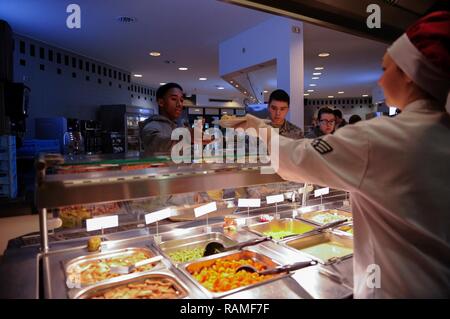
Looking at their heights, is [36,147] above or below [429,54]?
below

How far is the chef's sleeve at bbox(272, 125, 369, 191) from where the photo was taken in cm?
104

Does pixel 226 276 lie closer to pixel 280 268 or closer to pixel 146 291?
pixel 280 268

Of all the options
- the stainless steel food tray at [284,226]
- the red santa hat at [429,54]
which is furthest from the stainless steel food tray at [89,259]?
the red santa hat at [429,54]

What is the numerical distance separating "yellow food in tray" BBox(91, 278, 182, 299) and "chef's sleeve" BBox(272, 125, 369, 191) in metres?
0.78

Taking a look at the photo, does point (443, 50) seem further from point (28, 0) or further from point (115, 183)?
point (28, 0)

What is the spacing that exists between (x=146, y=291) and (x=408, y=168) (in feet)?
3.89

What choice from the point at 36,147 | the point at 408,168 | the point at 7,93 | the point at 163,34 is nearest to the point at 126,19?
the point at 163,34

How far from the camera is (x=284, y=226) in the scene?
236 centimetres

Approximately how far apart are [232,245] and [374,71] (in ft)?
31.2

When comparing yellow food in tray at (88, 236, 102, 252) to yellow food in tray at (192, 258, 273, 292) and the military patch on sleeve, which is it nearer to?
yellow food in tray at (192, 258, 273, 292)

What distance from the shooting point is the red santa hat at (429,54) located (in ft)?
3.28

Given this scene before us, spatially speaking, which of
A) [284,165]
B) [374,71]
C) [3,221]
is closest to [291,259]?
[284,165]

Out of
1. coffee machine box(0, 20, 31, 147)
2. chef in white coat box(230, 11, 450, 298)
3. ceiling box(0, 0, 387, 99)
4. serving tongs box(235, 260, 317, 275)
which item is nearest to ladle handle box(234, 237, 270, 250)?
serving tongs box(235, 260, 317, 275)

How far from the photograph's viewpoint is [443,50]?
0.99m
